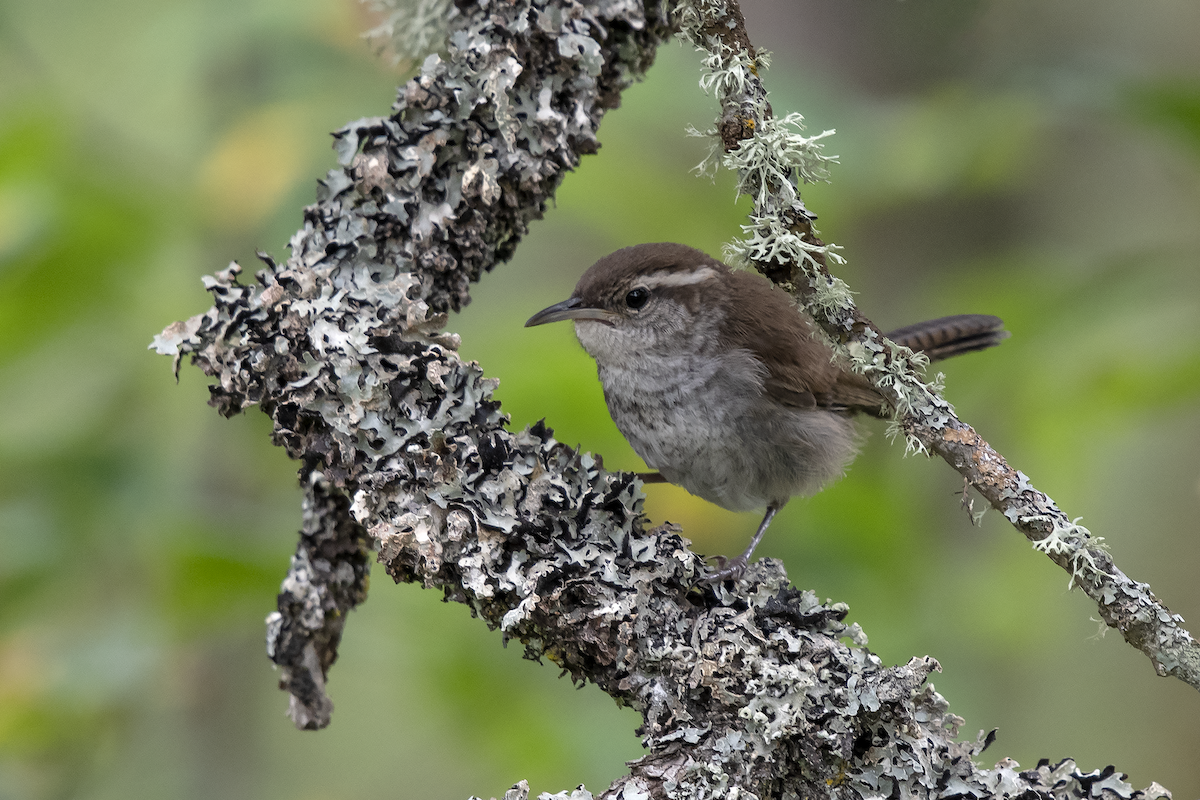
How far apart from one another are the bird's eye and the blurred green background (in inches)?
12.2

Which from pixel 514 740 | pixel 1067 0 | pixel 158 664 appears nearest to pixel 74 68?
pixel 158 664

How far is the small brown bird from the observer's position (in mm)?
3547

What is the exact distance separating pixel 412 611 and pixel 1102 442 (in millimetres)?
2602

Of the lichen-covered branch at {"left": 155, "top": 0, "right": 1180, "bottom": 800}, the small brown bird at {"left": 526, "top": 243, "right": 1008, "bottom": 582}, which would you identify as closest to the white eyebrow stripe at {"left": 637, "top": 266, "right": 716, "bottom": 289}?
the small brown bird at {"left": 526, "top": 243, "right": 1008, "bottom": 582}

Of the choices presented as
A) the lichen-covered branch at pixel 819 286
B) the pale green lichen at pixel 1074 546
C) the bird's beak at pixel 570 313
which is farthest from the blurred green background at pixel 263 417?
the pale green lichen at pixel 1074 546

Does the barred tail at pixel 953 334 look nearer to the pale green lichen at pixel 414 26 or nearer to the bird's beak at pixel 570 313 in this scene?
the bird's beak at pixel 570 313

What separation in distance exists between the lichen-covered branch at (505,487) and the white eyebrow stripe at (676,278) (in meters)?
1.01

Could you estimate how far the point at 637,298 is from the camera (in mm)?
3684

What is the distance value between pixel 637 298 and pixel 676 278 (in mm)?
156

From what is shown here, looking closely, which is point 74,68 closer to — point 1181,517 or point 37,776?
point 37,776

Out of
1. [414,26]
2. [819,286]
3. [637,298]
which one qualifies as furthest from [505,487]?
[637,298]

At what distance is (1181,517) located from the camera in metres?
6.26

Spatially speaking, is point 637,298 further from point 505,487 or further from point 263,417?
point 505,487

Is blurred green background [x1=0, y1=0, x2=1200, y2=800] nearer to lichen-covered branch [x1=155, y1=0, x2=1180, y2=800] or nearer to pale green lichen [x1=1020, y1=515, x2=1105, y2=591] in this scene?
lichen-covered branch [x1=155, y1=0, x2=1180, y2=800]
